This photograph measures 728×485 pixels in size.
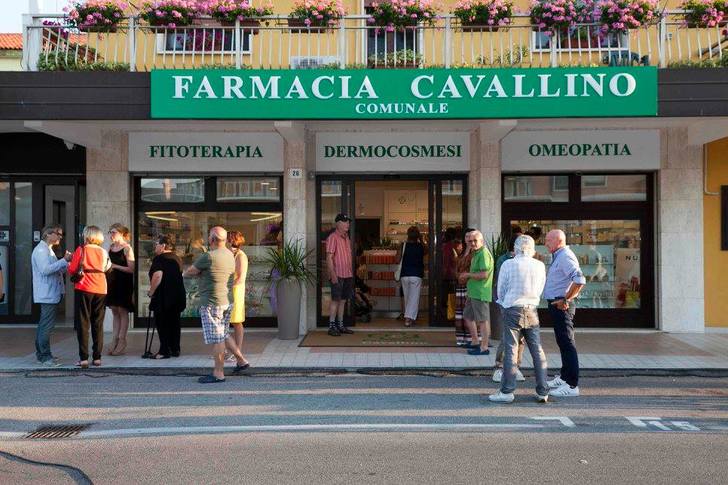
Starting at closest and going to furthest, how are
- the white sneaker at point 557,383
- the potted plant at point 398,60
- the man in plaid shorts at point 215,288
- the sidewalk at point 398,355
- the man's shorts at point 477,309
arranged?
the white sneaker at point 557,383 < the man in plaid shorts at point 215,288 < the sidewalk at point 398,355 < the man's shorts at point 477,309 < the potted plant at point 398,60

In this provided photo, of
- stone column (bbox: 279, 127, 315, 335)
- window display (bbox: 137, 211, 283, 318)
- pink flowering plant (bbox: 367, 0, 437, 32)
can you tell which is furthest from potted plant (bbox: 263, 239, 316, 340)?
pink flowering plant (bbox: 367, 0, 437, 32)

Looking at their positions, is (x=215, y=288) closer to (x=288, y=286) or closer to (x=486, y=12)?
(x=288, y=286)

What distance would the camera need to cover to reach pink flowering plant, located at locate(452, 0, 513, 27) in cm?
1066

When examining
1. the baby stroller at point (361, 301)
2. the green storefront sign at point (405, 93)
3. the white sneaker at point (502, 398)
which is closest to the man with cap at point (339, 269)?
the baby stroller at point (361, 301)

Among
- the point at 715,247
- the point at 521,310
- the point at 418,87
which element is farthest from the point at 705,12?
the point at 521,310

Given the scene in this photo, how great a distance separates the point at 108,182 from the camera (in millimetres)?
12062

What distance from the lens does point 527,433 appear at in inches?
234

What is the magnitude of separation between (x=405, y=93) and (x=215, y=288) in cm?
429

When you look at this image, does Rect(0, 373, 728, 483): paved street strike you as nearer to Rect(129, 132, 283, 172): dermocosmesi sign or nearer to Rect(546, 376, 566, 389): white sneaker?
Rect(546, 376, 566, 389): white sneaker

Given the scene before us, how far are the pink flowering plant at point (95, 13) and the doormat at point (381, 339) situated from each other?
19.0 ft

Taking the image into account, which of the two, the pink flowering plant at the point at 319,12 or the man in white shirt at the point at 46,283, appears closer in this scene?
the man in white shirt at the point at 46,283

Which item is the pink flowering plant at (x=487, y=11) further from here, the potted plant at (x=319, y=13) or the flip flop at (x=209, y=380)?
the flip flop at (x=209, y=380)

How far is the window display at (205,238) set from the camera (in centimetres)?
1239

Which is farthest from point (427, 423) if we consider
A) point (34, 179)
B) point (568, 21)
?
point (34, 179)
